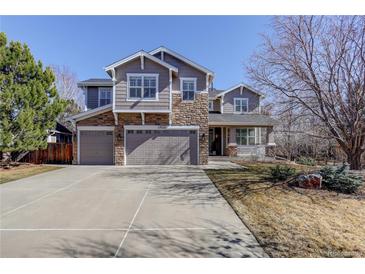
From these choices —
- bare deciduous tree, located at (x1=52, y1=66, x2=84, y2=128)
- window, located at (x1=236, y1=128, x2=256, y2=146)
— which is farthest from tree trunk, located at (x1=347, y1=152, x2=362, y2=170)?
bare deciduous tree, located at (x1=52, y1=66, x2=84, y2=128)

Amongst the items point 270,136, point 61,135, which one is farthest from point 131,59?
point 61,135

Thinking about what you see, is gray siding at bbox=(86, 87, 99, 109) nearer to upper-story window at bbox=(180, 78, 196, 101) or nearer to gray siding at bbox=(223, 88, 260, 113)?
→ upper-story window at bbox=(180, 78, 196, 101)

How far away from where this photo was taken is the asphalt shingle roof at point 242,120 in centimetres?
1817

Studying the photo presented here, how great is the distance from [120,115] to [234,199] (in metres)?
10.2

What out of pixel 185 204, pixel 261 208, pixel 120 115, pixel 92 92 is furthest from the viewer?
pixel 92 92

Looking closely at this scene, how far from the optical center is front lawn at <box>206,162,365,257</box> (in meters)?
3.51

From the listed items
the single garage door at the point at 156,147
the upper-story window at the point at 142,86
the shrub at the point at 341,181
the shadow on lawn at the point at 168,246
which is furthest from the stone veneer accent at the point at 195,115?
the shadow on lawn at the point at 168,246

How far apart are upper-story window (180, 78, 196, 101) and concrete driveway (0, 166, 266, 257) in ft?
26.6

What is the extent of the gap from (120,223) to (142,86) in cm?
1054

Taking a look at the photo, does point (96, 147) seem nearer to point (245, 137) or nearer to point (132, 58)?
point (132, 58)

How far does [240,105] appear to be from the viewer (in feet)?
69.7


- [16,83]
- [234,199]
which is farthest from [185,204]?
[16,83]
